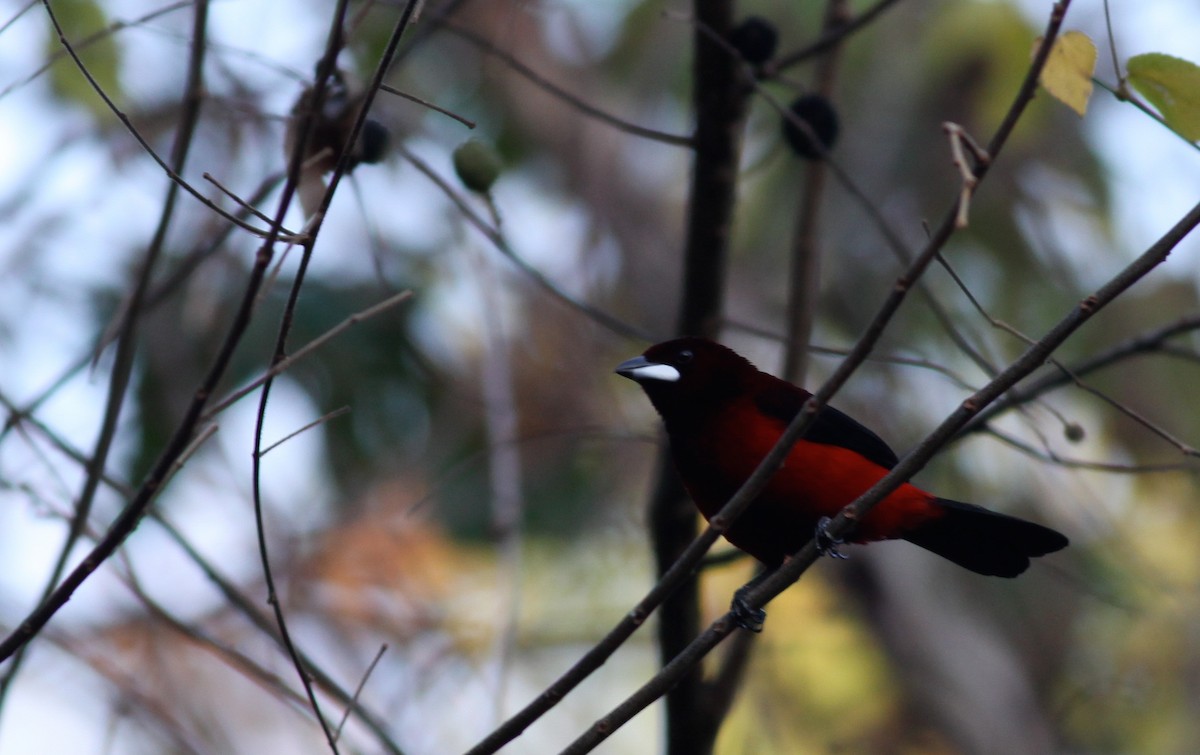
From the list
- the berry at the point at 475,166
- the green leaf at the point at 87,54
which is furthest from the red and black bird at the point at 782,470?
the green leaf at the point at 87,54

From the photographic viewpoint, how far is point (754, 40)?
3.48 meters

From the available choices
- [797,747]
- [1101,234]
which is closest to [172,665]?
[797,747]

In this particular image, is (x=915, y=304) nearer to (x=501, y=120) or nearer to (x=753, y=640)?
(x=501, y=120)

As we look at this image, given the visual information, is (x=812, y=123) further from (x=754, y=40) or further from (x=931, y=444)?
(x=931, y=444)

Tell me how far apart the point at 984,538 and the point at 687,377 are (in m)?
0.99

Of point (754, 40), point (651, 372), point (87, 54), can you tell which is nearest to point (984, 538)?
point (651, 372)

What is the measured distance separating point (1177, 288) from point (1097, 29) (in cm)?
194

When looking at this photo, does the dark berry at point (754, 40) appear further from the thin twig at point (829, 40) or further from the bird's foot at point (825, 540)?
the bird's foot at point (825, 540)

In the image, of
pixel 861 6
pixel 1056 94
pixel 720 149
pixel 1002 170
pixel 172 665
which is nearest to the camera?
pixel 1056 94

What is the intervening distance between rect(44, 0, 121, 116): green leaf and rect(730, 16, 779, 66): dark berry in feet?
7.96

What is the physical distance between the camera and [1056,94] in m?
2.06

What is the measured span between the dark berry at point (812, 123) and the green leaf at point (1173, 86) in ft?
4.99

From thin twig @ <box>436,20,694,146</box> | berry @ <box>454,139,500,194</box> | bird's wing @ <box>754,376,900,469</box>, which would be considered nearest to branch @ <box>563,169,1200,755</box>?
bird's wing @ <box>754,376,900,469</box>

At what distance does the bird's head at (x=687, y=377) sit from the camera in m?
3.50
